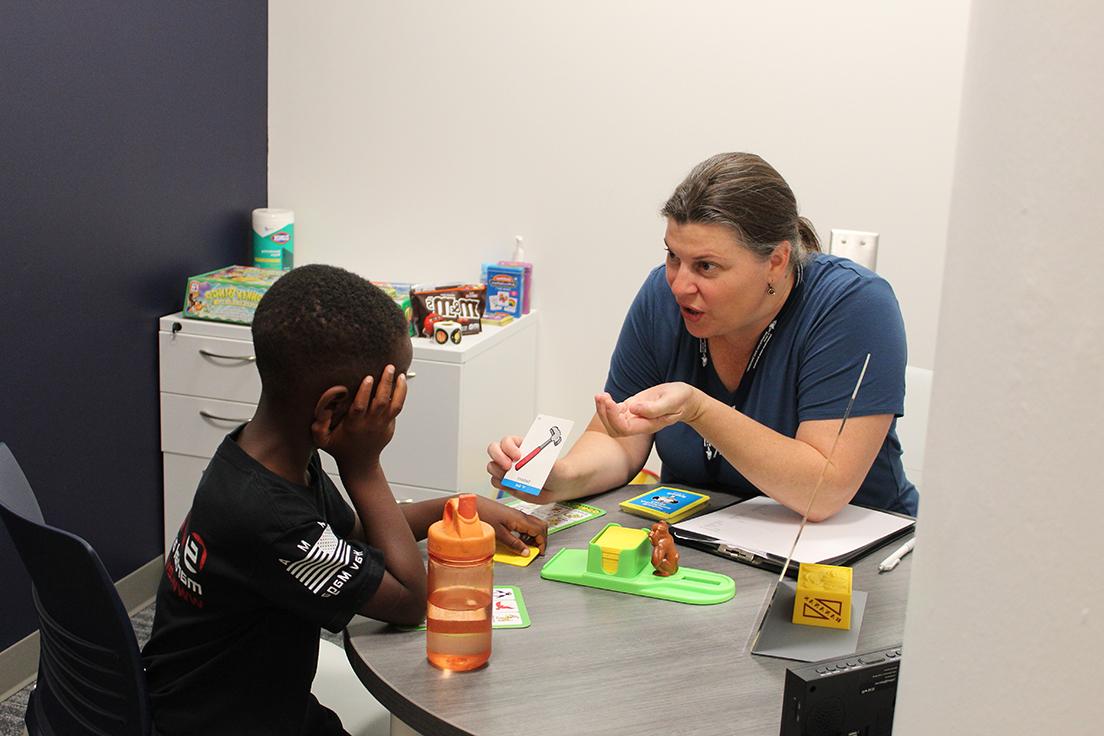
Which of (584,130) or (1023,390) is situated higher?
(584,130)

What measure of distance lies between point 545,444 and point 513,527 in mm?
148

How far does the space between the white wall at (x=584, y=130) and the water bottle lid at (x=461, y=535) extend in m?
2.10

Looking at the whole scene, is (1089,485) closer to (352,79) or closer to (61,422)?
(61,422)

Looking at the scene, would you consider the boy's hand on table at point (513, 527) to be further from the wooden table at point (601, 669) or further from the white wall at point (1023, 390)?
the white wall at point (1023, 390)

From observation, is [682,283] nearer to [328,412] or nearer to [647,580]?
[647,580]

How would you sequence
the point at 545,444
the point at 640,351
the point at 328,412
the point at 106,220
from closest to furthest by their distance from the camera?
the point at 328,412 < the point at 545,444 < the point at 640,351 < the point at 106,220

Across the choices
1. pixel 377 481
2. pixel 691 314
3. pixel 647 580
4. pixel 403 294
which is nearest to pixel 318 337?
pixel 377 481

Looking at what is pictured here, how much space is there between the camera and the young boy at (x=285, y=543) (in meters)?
1.26

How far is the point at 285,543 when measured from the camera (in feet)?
4.09

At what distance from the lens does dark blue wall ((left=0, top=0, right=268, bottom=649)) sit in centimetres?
251

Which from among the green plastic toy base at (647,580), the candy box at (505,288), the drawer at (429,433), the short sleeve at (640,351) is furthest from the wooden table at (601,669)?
the candy box at (505,288)

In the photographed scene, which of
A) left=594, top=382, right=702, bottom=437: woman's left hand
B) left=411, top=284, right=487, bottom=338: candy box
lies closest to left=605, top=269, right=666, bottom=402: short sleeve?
left=594, top=382, right=702, bottom=437: woman's left hand

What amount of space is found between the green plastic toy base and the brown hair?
0.59 meters

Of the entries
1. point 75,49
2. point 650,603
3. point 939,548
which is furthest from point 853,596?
point 75,49
